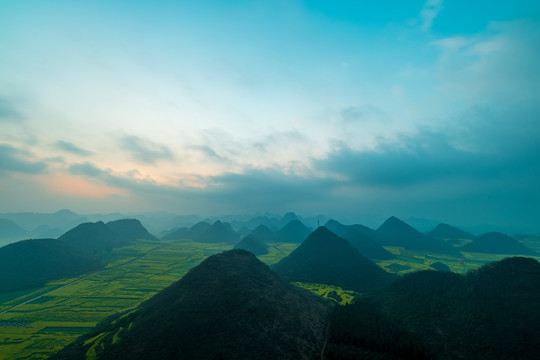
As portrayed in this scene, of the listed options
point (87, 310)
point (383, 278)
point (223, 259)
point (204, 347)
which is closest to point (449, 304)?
point (383, 278)

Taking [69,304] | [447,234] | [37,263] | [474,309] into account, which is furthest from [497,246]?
[37,263]

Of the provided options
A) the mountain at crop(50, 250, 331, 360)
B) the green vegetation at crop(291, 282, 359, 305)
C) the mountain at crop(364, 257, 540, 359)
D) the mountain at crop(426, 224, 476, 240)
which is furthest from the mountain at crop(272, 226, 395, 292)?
the mountain at crop(426, 224, 476, 240)

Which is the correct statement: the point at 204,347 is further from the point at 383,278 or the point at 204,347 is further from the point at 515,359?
the point at 383,278

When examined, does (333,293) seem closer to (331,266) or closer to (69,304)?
(331,266)

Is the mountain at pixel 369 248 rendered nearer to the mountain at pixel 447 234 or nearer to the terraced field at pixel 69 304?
the mountain at pixel 447 234

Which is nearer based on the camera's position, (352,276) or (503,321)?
(503,321)

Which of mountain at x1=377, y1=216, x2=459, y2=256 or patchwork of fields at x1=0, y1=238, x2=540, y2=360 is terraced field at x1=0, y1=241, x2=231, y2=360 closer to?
patchwork of fields at x1=0, y1=238, x2=540, y2=360

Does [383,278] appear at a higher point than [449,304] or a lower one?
lower
